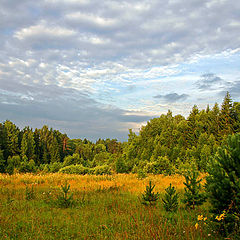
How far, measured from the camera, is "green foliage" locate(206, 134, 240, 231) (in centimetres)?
402

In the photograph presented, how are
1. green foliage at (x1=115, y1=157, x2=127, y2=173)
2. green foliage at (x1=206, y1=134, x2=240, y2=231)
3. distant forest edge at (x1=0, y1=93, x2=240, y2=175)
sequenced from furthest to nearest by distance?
distant forest edge at (x1=0, y1=93, x2=240, y2=175)
green foliage at (x1=115, y1=157, x2=127, y2=173)
green foliage at (x1=206, y1=134, x2=240, y2=231)

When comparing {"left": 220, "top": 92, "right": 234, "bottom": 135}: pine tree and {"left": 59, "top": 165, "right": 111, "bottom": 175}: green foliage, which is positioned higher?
{"left": 220, "top": 92, "right": 234, "bottom": 135}: pine tree

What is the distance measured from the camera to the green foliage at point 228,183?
13.2ft

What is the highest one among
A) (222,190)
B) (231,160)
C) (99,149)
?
(231,160)

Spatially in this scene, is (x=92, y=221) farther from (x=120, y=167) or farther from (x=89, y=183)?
(x=120, y=167)

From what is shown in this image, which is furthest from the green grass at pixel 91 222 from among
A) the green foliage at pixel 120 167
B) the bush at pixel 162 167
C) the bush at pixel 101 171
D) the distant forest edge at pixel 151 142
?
the distant forest edge at pixel 151 142

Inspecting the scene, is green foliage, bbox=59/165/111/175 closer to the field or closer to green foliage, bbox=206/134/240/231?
the field

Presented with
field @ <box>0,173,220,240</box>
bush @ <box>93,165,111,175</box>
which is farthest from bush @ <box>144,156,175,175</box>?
field @ <box>0,173,220,240</box>

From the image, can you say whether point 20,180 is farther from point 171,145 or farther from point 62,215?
point 171,145

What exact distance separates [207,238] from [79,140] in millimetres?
114215

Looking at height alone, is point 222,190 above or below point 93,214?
above

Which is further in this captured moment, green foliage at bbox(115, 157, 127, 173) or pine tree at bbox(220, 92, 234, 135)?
pine tree at bbox(220, 92, 234, 135)

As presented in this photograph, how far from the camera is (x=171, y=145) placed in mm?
54219

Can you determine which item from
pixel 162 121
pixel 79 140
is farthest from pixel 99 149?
pixel 162 121
